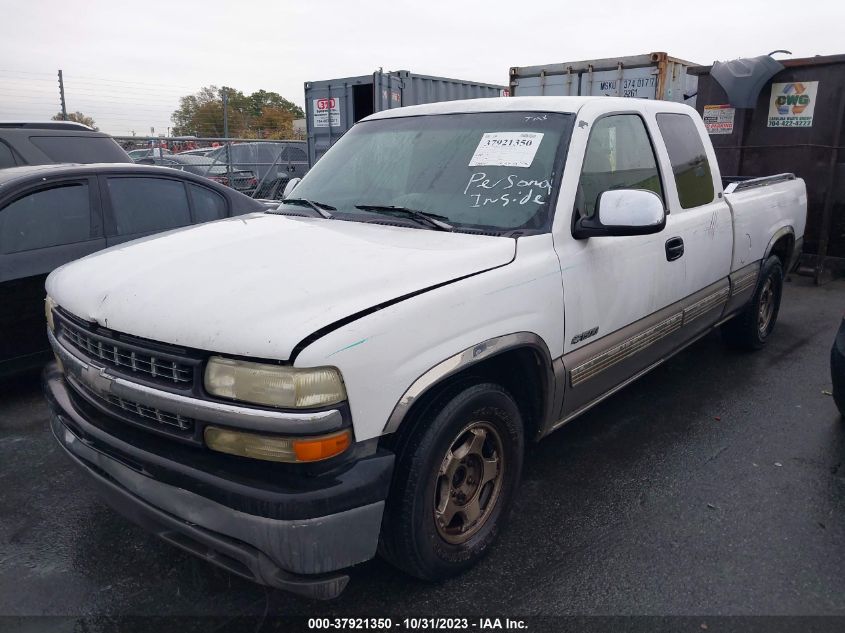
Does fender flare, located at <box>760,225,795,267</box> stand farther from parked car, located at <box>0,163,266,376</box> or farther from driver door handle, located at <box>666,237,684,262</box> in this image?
parked car, located at <box>0,163,266,376</box>

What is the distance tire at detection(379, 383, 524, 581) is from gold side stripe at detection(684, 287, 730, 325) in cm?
179

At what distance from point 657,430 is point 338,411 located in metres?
2.71

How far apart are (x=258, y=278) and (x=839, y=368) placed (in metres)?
3.39

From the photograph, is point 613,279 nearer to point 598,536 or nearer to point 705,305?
point 598,536

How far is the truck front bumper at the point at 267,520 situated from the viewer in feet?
6.70

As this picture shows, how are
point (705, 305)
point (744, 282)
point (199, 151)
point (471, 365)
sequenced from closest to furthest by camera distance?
point (471, 365) → point (705, 305) → point (744, 282) → point (199, 151)

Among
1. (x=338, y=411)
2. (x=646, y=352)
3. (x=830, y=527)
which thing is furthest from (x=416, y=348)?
(x=830, y=527)

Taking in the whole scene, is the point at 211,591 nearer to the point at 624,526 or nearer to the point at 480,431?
the point at 480,431

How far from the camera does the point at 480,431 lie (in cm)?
268

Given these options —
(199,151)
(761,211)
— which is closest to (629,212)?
(761,211)

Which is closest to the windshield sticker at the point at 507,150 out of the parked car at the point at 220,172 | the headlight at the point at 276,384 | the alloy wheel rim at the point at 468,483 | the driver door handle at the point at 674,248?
the driver door handle at the point at 674,248

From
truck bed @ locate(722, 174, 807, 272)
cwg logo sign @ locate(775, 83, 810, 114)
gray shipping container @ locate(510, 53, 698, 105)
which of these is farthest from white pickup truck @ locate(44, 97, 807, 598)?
gray shipping container @ locate(510, 53, 698, 105)

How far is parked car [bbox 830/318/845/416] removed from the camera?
3854 mm

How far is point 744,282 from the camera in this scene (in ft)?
16.0
